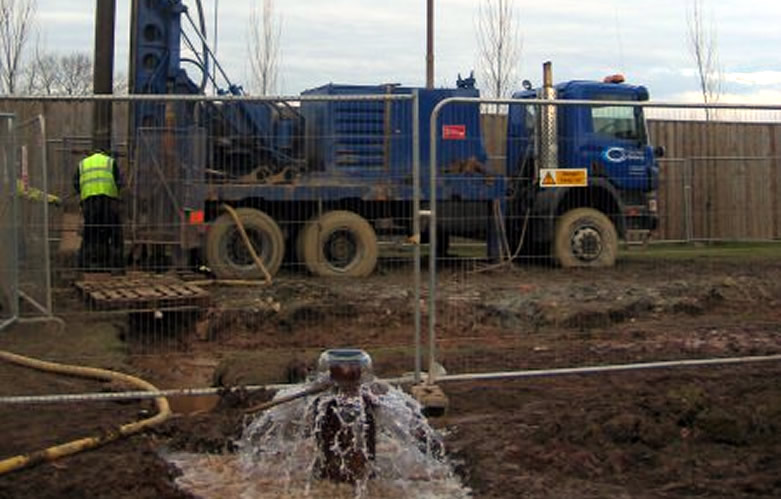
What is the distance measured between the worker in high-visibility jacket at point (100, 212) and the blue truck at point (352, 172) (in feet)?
0.99

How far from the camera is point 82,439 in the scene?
5918 millimetres

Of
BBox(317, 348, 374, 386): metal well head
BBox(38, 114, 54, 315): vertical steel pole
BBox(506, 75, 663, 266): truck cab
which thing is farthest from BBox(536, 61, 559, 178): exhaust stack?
BBox(317, 348, 374, 386): metal well head

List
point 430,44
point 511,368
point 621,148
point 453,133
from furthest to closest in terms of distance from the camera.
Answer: point 430,44
point 621,148
point 453,133
point 511,368

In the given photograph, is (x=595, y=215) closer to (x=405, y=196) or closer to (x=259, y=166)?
(x=405, y=196)

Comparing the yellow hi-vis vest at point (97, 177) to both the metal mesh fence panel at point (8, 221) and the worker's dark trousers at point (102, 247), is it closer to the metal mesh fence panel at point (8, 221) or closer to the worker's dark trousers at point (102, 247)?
the worker's dark trousers at point (102, 247)

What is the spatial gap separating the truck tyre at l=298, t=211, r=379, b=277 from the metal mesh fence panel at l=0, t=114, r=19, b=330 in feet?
11.7

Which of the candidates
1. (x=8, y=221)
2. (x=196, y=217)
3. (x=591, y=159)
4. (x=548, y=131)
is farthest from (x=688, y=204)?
(x=8, y=221)

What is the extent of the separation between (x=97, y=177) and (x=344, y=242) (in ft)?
12.4

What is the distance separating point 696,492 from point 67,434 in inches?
152

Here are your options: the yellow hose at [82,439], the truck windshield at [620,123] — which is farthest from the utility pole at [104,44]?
the truck windshield at [620,123]

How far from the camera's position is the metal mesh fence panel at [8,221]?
9305 mm

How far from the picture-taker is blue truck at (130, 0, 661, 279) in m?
11.3

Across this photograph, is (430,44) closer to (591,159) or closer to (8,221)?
(591,159)

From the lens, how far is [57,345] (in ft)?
29.1
